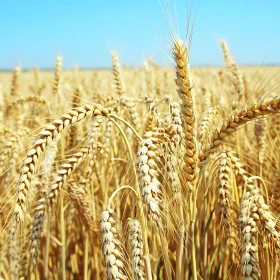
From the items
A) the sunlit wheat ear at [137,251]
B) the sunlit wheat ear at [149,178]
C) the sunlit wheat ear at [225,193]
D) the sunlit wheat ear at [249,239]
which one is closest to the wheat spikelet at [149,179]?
the sunlit wheat ear at [149,178]

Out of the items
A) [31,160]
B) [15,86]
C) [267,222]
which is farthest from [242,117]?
[15,86]

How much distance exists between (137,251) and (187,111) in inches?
19.0

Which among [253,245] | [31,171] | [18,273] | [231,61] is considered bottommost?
[18,273]

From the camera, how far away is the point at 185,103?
138 cm

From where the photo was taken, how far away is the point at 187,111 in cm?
137

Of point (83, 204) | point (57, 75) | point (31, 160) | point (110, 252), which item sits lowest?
point (83, 204)

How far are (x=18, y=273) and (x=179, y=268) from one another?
0.85 metres

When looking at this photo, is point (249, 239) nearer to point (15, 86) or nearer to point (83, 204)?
point (83, 204)

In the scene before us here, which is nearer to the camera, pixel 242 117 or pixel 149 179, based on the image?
pixel 149 179

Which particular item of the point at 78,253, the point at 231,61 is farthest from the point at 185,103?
the point at 231,61

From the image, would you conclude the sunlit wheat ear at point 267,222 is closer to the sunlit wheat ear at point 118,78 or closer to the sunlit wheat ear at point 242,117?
the sunlit wheat ear at point 242,117

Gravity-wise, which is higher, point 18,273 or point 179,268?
point 179,268

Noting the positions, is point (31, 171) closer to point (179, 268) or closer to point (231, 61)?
point (179, 268)

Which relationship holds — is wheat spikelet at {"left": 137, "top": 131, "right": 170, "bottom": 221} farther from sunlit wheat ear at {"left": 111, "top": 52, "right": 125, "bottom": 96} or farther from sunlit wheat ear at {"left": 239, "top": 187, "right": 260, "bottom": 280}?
sunlit wheat ear at {"left": 111, "top": 52, "right": 125, "bottom": 96}
